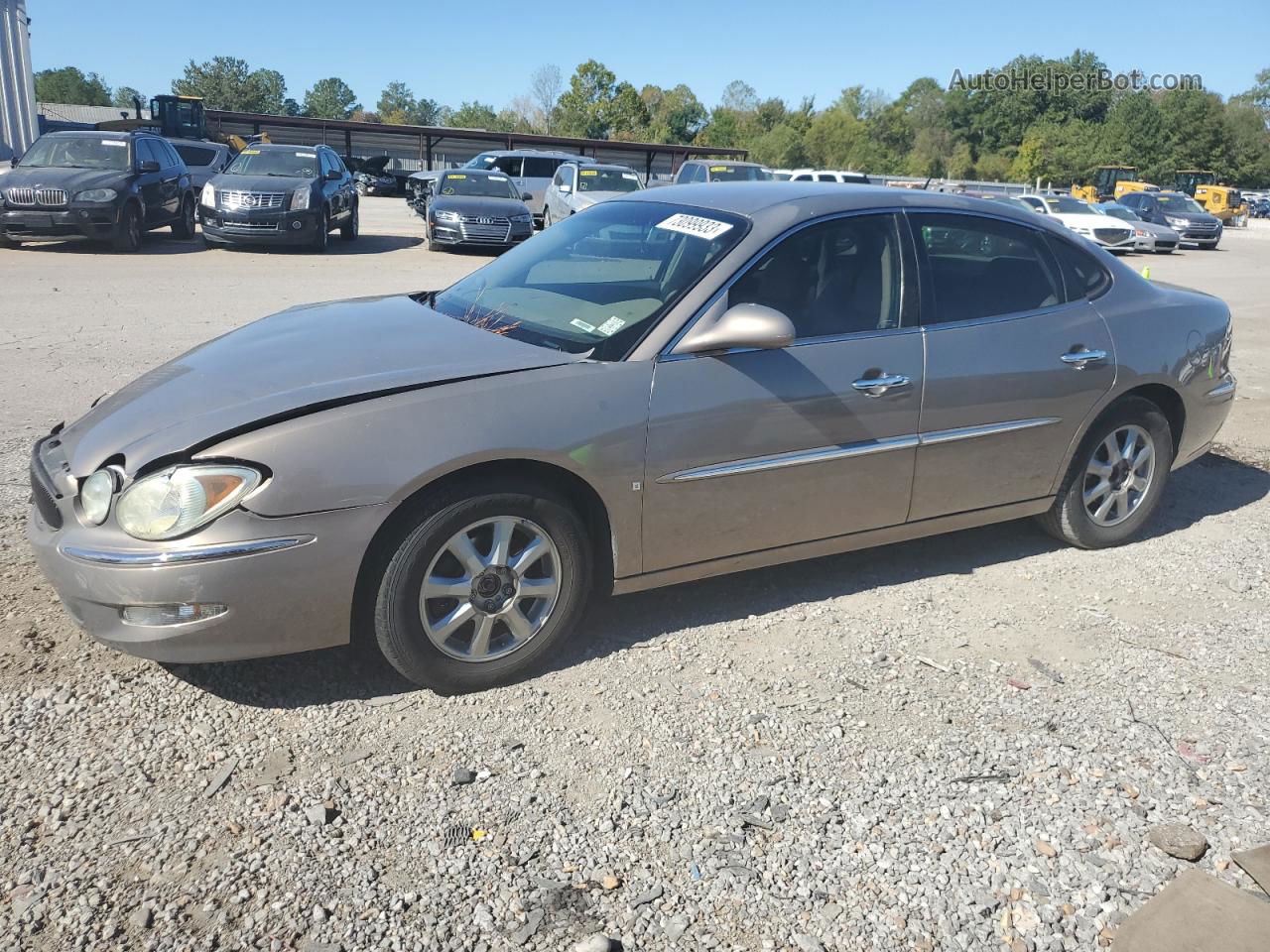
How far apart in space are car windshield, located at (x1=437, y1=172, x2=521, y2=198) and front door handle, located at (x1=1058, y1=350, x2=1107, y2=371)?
57.5 ft

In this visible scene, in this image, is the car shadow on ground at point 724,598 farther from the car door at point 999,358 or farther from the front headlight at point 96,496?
the front headlight at point 96,496

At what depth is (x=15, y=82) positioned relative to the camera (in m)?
33.2

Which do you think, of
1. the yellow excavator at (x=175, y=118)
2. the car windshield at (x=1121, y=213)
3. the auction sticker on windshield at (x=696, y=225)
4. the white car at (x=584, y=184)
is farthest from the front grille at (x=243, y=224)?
the car windshield at (x=1121, y=213)

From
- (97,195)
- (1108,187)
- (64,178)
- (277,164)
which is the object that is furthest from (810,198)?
(1108,187)

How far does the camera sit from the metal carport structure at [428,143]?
52281 millimetres

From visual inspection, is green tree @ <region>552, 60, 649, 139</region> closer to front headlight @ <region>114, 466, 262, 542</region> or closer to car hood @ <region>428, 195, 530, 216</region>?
car hood @ <region>428, 195, 530, 216</region>

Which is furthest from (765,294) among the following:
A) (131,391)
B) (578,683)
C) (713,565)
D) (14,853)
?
(14,853)

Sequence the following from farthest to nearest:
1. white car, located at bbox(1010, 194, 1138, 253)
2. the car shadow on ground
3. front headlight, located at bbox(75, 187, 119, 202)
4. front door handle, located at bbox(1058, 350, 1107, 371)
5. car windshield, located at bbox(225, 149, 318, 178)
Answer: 1. white car, located at bbox(1010, 194, 1138, 253)
2. car windshield, located at bbox(225, 149, 318, 178)
3. front headlight, located at bbox(75, 187, 119, 202)
4. front door handle, located at bbox(1058, 350, 1107, 371)
5. the car shadow on ground

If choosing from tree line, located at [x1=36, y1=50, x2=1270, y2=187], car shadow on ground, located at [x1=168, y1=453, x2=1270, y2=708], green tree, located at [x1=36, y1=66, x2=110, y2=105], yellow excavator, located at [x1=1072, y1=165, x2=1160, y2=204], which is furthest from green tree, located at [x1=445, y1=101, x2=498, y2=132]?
car shadow on ground, located at [x1=168, y1=453, x2=1270, y2=708]

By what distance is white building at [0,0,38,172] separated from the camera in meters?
32.5

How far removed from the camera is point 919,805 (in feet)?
Result: 9.90

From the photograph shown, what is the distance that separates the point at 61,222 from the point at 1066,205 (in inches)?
966

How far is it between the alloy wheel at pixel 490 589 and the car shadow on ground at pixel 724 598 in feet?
0.76

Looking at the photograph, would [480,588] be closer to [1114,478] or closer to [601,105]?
[1114,478]
